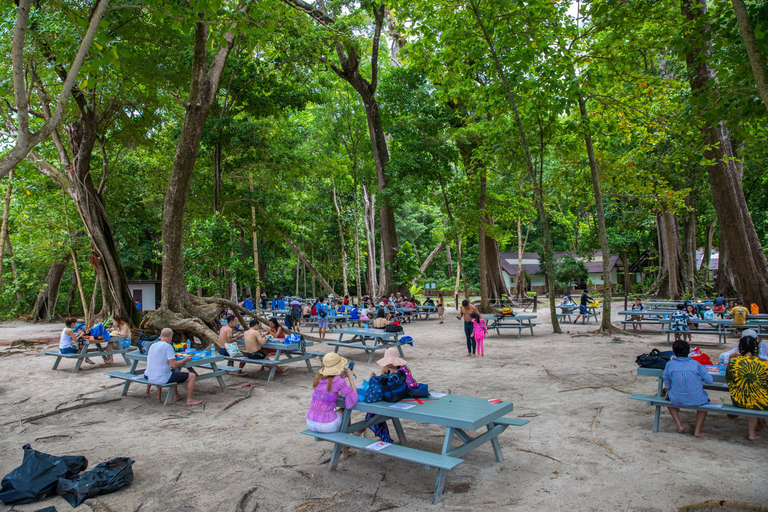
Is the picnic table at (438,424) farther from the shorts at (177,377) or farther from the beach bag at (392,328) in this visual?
the beach bag at (392,328)

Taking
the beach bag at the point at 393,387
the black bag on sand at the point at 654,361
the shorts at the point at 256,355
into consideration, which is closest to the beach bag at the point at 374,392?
the beach bag at the point at 393,387

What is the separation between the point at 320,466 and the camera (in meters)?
4.61

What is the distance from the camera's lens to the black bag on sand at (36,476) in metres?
3.87

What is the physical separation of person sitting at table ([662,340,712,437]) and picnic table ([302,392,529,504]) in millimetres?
1944

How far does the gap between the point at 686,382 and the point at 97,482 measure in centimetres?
589

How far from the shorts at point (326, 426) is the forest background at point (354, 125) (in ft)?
12.3

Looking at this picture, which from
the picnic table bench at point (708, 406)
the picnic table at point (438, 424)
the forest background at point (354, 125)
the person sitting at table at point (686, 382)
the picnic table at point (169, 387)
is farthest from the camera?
the forest background at point (354, 125)

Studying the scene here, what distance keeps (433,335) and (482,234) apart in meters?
6.90

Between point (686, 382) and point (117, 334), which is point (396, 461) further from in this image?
point (117, 334)

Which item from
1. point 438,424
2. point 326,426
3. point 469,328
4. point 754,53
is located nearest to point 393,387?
point 438,424

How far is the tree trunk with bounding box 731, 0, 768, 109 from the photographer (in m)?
4.21

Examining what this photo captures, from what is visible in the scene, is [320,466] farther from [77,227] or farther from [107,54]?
[77,227]

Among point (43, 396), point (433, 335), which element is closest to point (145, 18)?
point (43, 396)

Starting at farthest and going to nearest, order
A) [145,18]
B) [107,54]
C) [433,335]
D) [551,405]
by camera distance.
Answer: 1. [433,335]
2. [145,18]
3. [551,405]
4. [107,54]
